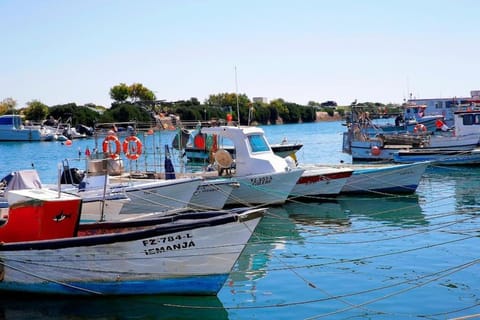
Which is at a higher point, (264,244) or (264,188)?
(264,188)

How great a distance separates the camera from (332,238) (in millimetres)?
19828

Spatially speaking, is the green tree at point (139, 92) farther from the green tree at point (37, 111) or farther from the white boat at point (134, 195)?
the white boat at point (134, 195)

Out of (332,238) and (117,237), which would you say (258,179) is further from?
(117,237)

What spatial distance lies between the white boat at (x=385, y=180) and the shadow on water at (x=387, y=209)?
529 millimetres

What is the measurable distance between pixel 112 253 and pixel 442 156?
100.0ft

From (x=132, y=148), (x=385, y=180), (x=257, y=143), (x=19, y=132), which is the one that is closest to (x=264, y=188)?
(x=257, y=143)

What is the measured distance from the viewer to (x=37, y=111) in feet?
438

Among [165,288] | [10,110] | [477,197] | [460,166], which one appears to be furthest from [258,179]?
[10,110]

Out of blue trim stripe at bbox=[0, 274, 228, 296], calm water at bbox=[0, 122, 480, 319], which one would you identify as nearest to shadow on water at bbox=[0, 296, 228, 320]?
calm water at bbox=[0, 122, 480, 319]

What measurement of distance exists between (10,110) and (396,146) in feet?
382

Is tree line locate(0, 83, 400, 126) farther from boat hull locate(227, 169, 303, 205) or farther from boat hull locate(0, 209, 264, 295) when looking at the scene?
boat hull locate(0, 209, 264, 295)

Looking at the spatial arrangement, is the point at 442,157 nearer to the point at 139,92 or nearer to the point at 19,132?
Answer: the point at 19,132

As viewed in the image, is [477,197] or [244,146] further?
[477,197]

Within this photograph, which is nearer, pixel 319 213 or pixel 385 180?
pixel 319 213
